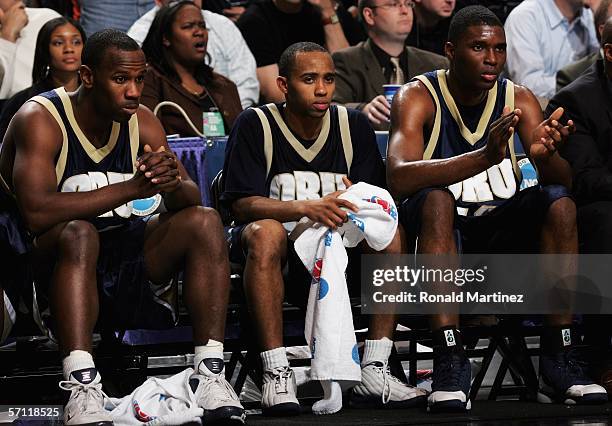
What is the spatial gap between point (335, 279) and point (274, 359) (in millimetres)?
358

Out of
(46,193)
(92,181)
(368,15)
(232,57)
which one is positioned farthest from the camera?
(232,57)

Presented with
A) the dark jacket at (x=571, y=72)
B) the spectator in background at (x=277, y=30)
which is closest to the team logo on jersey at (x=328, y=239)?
the dark jacket at (x=571, y=72)

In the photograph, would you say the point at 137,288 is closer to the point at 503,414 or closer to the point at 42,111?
the point at 42,111

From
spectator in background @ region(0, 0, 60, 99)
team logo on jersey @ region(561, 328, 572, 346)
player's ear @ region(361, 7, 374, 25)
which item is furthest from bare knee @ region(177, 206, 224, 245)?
player's ear @ region(361, 7, 374, 25)

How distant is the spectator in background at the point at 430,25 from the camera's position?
7707mm

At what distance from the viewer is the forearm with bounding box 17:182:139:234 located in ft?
13.8

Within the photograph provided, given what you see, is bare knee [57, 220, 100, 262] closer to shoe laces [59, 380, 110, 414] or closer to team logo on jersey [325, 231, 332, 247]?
shoe laces [59, 380, 110, 414]

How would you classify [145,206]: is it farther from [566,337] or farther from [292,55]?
[566,337]

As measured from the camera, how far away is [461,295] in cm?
466

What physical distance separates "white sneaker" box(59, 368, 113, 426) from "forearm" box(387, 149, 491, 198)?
4.43ft

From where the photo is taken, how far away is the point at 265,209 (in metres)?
4.59

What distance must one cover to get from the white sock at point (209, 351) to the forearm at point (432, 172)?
0.92 meters

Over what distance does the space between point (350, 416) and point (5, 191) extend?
1513mm

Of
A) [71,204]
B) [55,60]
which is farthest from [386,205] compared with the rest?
[55,60]
